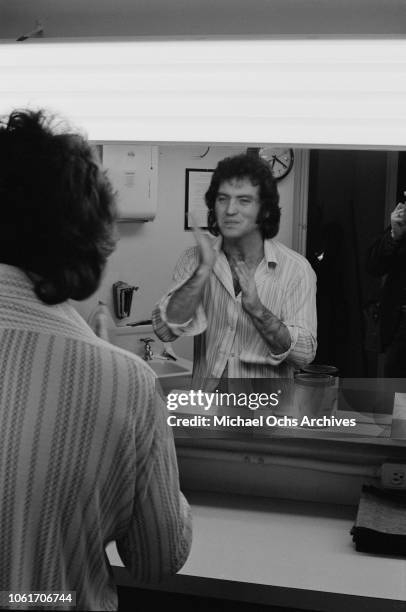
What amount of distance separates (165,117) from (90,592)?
34.5 inches

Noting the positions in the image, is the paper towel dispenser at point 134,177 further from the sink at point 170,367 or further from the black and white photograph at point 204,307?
the sink at point 170,367

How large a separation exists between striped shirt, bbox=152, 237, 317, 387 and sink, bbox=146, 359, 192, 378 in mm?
83

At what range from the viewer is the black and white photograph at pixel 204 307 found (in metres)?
0.88

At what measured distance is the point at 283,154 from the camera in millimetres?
1679

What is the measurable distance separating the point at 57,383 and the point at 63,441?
8cm

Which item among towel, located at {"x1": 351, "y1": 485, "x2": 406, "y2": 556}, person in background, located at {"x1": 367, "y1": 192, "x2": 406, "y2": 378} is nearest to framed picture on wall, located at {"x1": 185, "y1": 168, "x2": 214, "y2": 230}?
person in background, located at {"x1": 367, "y1": 192, "x2": 406, "y2": 378}

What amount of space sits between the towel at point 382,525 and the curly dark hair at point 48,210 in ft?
2.87

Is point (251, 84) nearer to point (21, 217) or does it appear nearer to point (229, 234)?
point (229, 234)

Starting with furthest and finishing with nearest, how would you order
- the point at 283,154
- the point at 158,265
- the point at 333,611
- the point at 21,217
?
the point at 158,265, the point at 283,154, the point at 333,611, the point at 21,217

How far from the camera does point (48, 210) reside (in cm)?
A: 88

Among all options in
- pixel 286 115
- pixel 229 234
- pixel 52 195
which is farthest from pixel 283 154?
pixel 52 195

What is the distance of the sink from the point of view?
5.84 ft

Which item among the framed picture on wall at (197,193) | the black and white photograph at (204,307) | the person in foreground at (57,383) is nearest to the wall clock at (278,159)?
the black and white photograph at (204,307)

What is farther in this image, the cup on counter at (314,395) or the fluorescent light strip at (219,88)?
the cup on counter at (314,395)
